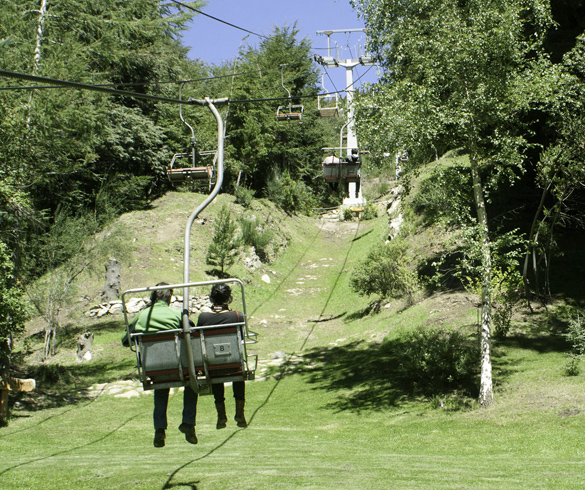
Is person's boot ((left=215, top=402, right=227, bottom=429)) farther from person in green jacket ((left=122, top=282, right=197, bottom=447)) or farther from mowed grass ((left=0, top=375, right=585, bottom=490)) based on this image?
mowed grass ((left=0, top=375, right=585, bottom=490))

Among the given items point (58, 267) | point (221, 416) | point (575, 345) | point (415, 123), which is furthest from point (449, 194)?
point (58, 267)

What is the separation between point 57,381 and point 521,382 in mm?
11860

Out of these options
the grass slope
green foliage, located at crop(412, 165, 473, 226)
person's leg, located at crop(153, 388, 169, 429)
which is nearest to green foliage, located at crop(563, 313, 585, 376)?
the grass slope

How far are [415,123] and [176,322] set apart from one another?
7555mm

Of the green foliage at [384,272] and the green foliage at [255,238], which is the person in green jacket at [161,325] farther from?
the green foliage at [255,238]

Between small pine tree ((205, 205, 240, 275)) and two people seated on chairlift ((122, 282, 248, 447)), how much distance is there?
1682cm

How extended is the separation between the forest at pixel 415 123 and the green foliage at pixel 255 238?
5277mm

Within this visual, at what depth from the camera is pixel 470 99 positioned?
38.3 feet

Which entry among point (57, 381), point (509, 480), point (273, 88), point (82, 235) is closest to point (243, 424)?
point (509, 480)

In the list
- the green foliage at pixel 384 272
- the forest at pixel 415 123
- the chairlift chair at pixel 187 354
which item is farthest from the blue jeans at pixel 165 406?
the green foliage at pixel 384 272

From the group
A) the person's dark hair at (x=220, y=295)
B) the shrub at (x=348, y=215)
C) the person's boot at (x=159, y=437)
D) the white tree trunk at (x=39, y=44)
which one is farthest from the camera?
the shrub at (x=348, y=215)

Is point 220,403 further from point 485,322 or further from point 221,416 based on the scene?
point 485,322

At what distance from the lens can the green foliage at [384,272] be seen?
65.7ft

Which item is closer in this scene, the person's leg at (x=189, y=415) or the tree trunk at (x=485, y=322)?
the person's leg at (x=189, y=415)
